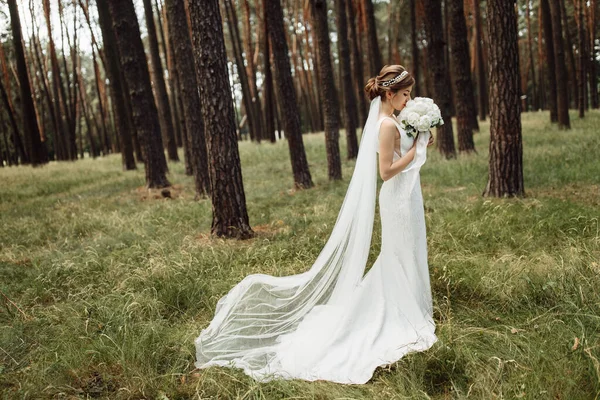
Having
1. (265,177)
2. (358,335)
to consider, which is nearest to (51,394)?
(358,335)

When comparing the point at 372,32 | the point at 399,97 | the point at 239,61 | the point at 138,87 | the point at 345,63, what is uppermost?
the point at 239,61

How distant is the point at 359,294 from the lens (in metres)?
4.49

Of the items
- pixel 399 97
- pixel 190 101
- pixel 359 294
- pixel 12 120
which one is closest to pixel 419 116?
pixel 399 97

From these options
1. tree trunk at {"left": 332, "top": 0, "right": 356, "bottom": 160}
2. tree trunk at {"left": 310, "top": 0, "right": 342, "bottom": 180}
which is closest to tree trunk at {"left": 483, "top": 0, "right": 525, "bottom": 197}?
tree trunk at {"left": 310, "top": 0, "right": 342, "bottom": 180}

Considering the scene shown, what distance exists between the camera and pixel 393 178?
15.0 ft

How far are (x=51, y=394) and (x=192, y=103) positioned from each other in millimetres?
8745

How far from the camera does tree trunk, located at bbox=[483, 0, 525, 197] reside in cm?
792

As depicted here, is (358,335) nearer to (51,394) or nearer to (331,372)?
(331,372)

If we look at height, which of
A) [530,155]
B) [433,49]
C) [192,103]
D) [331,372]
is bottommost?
[331,372]

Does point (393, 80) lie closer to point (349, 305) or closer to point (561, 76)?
point (349, 305)

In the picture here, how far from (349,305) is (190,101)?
8.53m

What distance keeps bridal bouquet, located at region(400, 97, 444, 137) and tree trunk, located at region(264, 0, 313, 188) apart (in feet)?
23.0

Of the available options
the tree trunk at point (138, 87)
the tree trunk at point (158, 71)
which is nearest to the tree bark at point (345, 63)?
the tree trunk at point (138, 87)

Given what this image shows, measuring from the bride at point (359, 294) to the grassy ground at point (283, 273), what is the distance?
0.85ft
